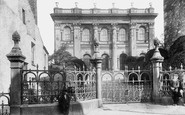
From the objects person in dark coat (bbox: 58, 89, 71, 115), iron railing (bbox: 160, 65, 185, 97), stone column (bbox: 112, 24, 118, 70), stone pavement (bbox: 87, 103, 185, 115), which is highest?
stone column (bbox: 112, 24, 118, 70)

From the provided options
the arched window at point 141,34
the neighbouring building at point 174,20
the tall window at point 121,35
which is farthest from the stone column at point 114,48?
the neighbouring building at point 174,20

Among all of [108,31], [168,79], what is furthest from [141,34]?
[168,79]

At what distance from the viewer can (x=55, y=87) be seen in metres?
Result: 7.77

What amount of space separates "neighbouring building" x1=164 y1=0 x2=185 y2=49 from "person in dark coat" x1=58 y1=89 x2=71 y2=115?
696 inches

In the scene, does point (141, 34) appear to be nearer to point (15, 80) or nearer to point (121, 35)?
point (121, 35)

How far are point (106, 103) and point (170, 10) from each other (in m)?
16.8

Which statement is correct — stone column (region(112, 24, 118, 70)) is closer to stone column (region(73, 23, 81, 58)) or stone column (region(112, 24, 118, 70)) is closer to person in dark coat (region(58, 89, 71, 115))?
stone column (region(73, 23, 81, 58))

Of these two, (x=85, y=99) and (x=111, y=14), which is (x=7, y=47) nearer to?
(x=85, y=99)

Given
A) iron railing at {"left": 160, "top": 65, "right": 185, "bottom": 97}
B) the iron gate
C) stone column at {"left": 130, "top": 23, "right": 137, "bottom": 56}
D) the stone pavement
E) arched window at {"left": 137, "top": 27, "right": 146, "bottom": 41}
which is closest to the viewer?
the stone pavement

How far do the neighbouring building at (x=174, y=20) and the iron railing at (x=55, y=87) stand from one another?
1559 cm

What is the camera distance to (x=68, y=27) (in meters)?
34.4

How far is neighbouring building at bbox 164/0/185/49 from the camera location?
2114 cm

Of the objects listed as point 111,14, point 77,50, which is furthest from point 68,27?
point 111,14

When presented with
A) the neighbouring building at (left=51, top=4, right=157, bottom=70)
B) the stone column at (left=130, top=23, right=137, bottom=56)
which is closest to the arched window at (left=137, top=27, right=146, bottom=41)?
the neighbouring building at (left=51, top=4, right=157, bottom=70)
